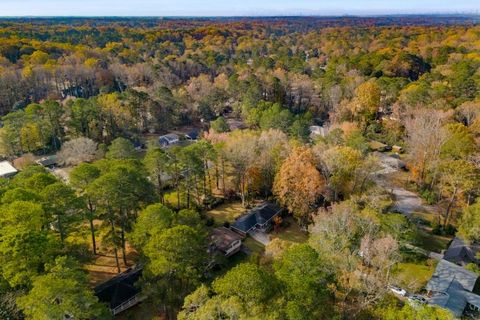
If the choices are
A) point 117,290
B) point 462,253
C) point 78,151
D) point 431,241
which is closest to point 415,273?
point 462,253

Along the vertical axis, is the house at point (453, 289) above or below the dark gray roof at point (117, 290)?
above

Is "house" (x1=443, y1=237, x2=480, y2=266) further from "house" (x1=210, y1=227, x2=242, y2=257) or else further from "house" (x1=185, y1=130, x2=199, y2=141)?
"house" (x1=185, y1=130, x2=199, y2=141)

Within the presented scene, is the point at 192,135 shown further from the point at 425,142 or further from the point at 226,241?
the point at 425,142

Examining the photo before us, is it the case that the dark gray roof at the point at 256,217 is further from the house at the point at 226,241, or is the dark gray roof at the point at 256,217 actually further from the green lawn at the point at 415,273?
the green lawn at the point at 415,273

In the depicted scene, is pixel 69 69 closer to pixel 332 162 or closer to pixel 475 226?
pixel 332 162

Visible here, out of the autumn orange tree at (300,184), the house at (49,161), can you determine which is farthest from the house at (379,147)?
the house at (49,161)
